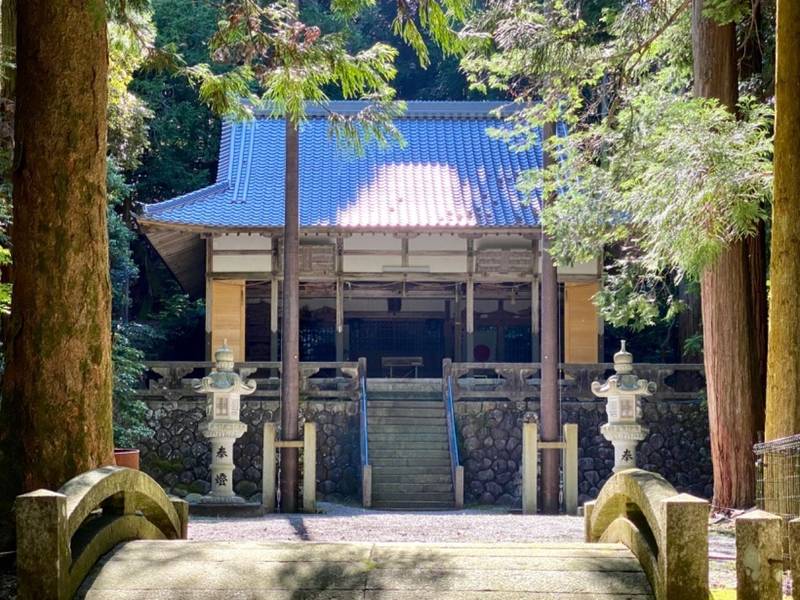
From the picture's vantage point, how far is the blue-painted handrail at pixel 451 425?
606 inches

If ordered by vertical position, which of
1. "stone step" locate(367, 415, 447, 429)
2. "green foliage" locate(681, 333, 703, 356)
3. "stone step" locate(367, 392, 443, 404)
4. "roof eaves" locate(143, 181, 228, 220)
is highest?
"roof eaves" locate(143, 181, 228, 220)

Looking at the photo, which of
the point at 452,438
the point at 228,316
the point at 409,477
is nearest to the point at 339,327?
the point at 228,316

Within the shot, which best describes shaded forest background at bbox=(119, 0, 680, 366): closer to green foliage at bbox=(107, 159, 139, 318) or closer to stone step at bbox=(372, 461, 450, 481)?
green foliage at bbox=(107, 159, 139, 318)

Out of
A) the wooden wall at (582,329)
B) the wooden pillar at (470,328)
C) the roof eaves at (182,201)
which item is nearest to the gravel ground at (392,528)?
the wooden pillar at (470,328)

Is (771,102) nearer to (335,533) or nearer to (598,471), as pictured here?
(335,533)

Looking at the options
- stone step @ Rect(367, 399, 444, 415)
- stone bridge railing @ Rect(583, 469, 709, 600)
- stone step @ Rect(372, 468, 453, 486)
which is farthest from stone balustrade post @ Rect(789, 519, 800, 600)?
stone step @ Rect(367, 399, 444, 415)

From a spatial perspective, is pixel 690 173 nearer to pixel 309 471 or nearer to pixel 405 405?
pixel 309 471

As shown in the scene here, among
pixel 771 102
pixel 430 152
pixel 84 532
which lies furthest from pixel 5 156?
pixel 430 152

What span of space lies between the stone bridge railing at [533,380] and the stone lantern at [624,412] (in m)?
3.19

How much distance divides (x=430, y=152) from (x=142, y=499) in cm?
1646

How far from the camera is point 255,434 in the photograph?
16.9m

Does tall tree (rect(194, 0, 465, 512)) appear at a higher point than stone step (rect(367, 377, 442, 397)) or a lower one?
higher

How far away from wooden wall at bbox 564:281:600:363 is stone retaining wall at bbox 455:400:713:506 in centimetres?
229

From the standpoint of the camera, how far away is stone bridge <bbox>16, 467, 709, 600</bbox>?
168 inches
